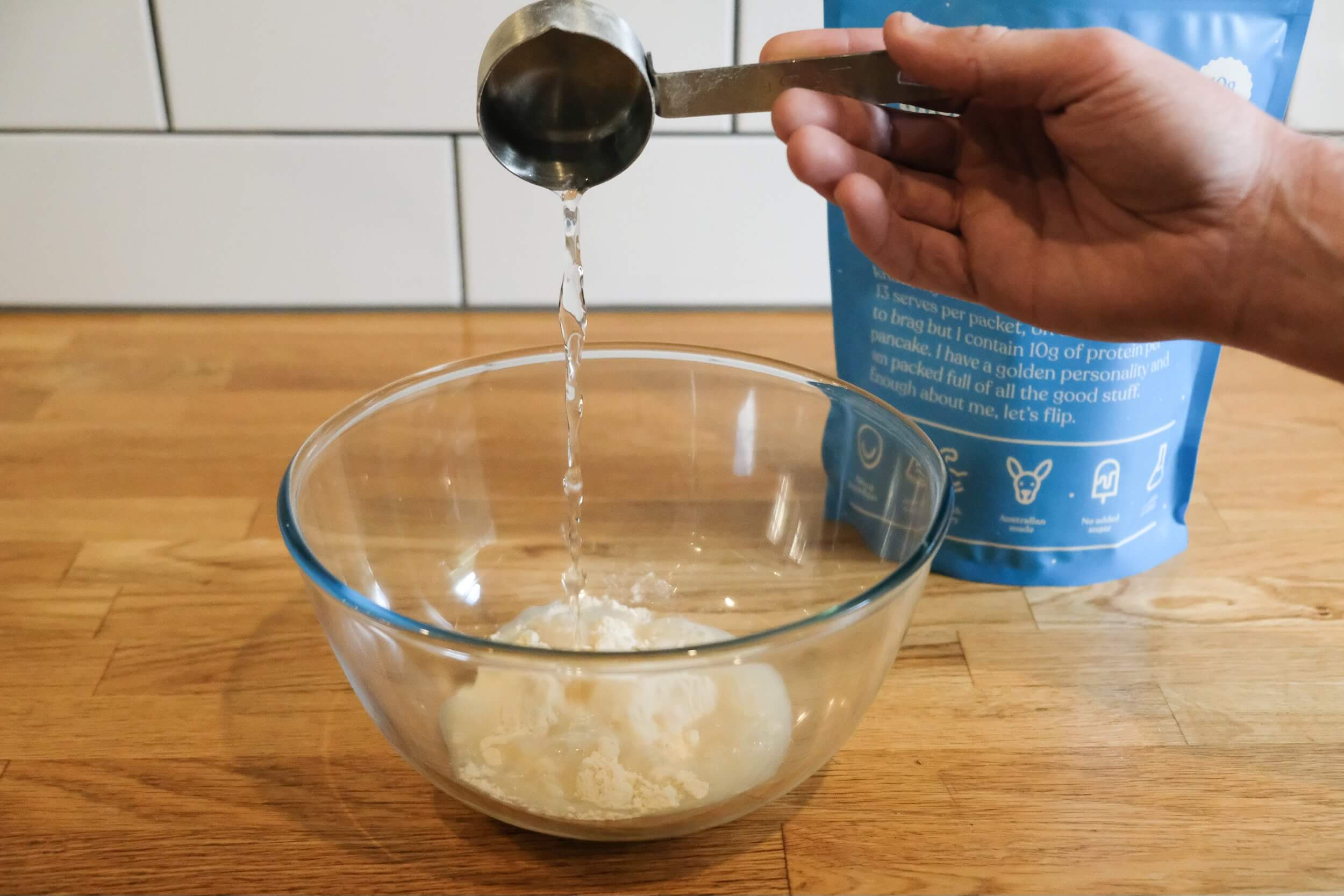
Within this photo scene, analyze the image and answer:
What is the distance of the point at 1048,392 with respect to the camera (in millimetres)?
660

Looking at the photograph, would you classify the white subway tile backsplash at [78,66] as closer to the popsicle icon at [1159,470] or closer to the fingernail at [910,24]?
the fingernail at [910,24]

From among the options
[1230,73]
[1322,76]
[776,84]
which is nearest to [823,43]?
[776,84]

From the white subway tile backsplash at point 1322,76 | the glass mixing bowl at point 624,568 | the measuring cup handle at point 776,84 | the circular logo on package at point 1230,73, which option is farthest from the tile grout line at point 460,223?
the white subway tile backsplash at point 1322,76

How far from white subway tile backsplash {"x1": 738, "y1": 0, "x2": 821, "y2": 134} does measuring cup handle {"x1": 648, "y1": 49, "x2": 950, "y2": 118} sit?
14.8 inches

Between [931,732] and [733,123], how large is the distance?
596mm

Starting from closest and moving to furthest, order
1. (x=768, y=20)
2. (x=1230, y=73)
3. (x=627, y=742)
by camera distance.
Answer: (x=627, y=742)
(x=1230, y=73)
(x=768, y=20)

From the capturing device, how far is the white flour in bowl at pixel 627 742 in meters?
0.47

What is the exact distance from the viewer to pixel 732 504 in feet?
2.33

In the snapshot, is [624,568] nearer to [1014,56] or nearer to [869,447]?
[869,447]

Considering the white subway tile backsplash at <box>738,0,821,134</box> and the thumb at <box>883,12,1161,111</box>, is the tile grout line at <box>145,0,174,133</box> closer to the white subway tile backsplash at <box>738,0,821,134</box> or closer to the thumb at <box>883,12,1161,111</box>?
the white subway tile backsplash at <box>738,0,821,134</box>

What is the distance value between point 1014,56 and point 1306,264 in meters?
0.19

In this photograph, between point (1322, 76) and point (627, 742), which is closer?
point (627, 742)

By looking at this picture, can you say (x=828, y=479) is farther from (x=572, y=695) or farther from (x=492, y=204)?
(x=492, y=204)

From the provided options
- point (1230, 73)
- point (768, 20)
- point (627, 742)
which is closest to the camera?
point (627, 742)
